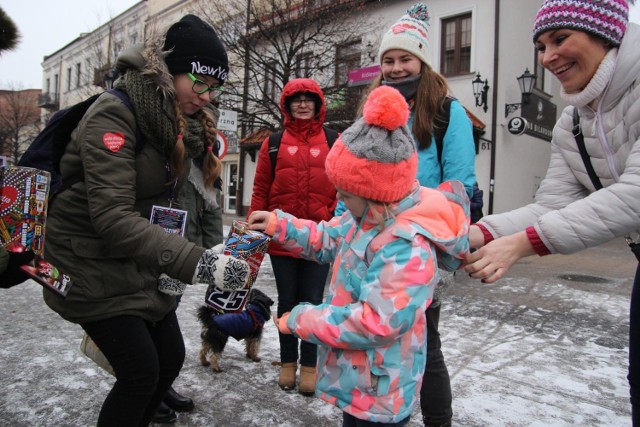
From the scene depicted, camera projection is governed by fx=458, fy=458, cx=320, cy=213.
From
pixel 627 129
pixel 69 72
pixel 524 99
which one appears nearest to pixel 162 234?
pixel 627 129

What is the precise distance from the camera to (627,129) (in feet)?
5.54

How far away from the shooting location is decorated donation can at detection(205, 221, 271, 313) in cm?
178

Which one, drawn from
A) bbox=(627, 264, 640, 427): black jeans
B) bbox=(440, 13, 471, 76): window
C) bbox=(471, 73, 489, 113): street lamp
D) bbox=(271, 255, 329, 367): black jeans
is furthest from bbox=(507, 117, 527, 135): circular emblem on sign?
bbox=(627, 264, 640, 427): black jeans

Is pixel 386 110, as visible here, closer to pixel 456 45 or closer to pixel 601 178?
pixel 601 178

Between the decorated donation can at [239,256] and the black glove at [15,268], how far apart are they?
62cm

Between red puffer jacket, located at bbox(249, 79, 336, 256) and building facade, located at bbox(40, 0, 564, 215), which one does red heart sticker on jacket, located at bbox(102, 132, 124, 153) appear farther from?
building facade, located at bbox(40, 0, 564, 215)

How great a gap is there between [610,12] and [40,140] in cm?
216

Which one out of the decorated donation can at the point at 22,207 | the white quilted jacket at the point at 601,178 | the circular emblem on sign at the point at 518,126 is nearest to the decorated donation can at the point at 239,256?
the decorated donation can at the point at 22,207

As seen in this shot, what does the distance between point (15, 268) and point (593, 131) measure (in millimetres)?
2205

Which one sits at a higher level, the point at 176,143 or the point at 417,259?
the point at 176,143

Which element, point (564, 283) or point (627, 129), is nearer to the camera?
point (627, 129)

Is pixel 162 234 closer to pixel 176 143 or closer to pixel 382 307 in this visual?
pixel 176 143

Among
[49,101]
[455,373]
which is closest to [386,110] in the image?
[455,373]

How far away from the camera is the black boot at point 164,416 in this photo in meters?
2.58
